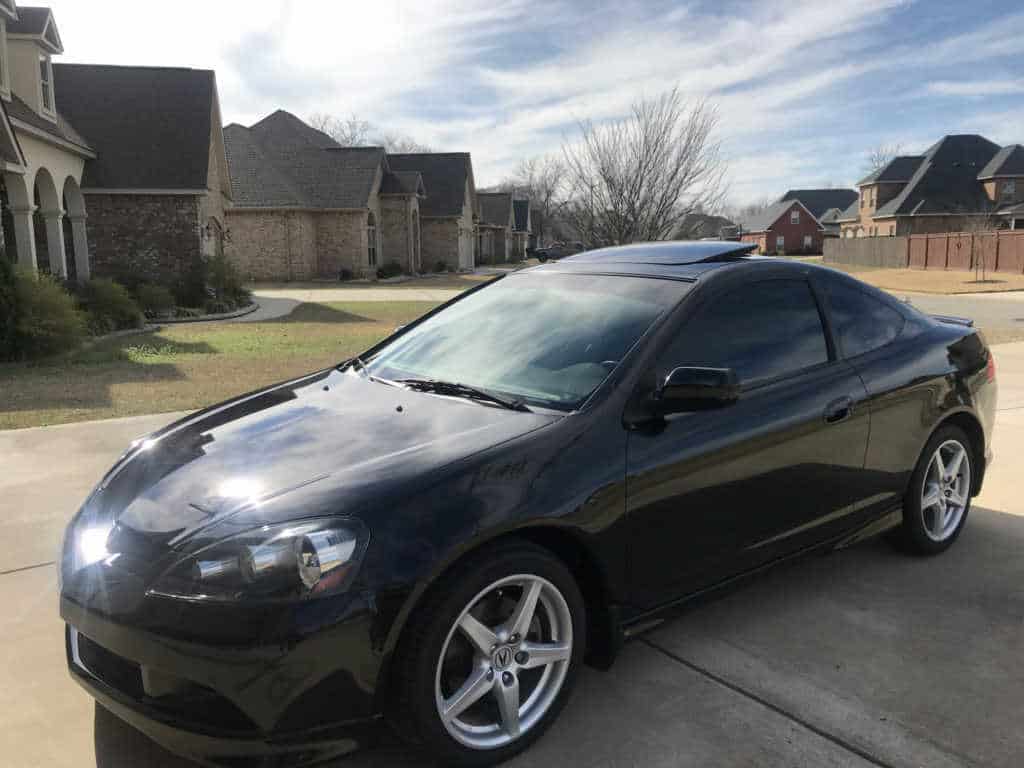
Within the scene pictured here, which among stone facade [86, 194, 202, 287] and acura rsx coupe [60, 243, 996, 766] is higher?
stone facade [86, 194, 202, 287]

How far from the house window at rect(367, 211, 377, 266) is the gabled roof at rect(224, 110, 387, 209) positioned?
1.51 m

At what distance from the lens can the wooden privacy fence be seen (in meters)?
37.9

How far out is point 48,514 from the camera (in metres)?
4.98

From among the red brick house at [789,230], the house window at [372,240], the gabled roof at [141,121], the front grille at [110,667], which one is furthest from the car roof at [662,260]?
the red brick house at [789,230]

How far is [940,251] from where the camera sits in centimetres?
4294

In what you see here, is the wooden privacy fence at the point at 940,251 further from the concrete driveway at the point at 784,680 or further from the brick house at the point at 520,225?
the concrete driveway at the point at 784,680

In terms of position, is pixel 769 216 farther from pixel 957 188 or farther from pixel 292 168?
pixel 292 168

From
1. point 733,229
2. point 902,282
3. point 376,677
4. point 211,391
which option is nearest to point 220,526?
point 376,677

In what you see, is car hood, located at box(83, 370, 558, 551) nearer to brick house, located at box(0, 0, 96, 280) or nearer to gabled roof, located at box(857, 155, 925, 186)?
brick house, located at box(0, 0, 96, 280)

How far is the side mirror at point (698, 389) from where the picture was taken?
2922 millimetres

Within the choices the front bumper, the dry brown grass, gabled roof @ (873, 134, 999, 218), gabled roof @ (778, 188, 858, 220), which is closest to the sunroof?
the front bumper

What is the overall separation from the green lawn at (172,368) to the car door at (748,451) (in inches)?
246

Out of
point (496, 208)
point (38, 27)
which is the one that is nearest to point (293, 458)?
point (38, 27)

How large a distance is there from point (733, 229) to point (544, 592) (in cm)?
764
